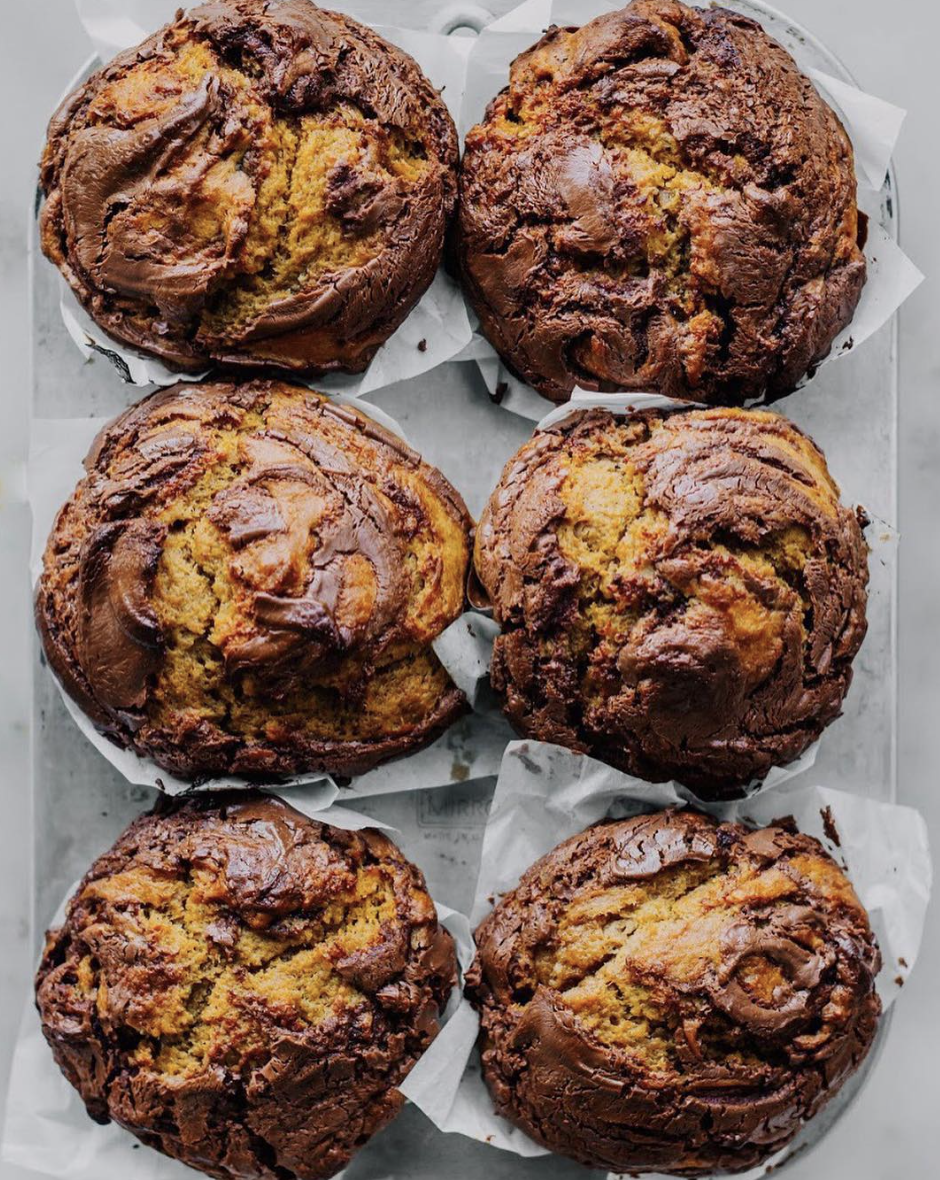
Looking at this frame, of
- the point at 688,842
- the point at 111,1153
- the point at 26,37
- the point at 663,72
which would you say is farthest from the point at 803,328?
the point at 111,1153

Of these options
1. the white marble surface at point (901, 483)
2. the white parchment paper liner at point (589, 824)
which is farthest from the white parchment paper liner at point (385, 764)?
the white marble surface at point (901, 483)

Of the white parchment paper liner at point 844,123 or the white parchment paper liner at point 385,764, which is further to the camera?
the white parchment paper liner at point 844,123

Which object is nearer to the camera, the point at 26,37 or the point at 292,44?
the point at 292,44

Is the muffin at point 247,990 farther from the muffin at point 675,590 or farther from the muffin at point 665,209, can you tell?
the muffin at point 665,209

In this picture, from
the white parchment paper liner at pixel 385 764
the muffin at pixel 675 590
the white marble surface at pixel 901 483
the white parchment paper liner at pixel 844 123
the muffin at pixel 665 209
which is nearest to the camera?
the muffin at pixel 675 590

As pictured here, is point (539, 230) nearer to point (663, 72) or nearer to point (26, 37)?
point (663, 72)

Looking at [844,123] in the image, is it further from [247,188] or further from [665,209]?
[247,188]

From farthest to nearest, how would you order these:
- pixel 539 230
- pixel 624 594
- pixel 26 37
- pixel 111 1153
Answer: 1. pixel 26 37
2. pixel 111 1153
3. pixel 539 230
4. pixel 624 594
